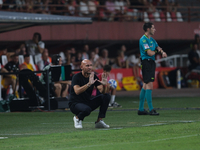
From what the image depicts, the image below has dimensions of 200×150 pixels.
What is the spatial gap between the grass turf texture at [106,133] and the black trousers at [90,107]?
0.31 metres

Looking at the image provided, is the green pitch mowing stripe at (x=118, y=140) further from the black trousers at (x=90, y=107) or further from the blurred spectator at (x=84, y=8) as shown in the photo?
the blurred spectator at (x=84, y=8)

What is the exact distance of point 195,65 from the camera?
25844mm

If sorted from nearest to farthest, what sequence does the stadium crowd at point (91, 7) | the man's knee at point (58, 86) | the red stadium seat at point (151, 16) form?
the man's knee at point (58, 86)
the stadium crowd at point (91, 7)
the red stadium seat at point (151, 16)

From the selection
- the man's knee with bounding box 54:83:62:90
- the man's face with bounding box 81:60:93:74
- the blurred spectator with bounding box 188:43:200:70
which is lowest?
the blurred spectator with bounding box 188:43:200:70

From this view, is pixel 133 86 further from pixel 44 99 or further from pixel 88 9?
pixel 44 99

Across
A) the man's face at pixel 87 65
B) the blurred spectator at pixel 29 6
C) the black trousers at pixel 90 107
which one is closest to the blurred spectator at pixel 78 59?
Result: the blurred spectator at pixel 29 6

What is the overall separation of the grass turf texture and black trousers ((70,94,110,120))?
31 centimetres

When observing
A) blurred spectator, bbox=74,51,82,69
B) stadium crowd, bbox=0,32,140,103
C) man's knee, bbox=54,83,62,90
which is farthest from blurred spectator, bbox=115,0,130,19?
man's knee, bbox=54,83,62,90

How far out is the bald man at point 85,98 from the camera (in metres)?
9.46

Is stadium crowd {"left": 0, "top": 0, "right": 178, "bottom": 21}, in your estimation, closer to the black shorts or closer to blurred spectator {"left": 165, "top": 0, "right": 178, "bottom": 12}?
blurred spectator {"left": 165, "top": 0, "right": 178, "bottom": 12}

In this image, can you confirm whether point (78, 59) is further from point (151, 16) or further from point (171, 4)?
point (171, 4)

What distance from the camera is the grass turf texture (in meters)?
7.16

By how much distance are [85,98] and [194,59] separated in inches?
659

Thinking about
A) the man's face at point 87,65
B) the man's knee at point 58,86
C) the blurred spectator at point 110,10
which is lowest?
the man's knee at point 58,86
